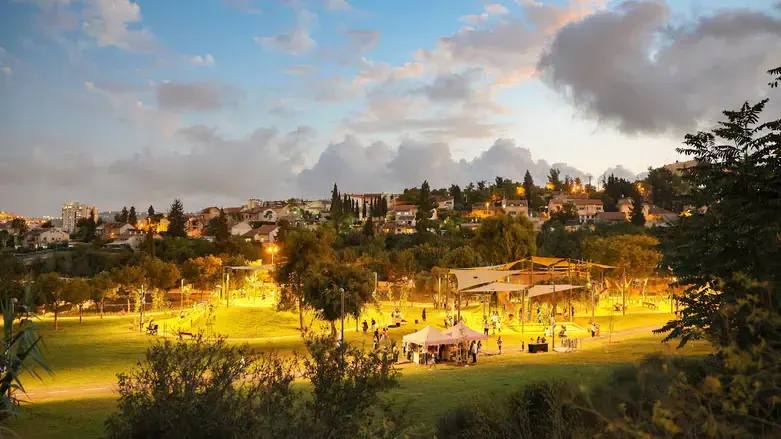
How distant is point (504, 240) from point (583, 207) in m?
94.4

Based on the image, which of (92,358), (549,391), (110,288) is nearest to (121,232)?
(110,288)

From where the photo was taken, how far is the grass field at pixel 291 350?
16.4m

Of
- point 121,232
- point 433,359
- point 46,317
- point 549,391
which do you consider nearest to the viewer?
point 549,391

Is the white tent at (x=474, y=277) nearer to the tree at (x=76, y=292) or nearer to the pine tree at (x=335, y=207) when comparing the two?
the tree at (x=76, y=292)

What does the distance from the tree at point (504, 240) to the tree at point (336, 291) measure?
26.6 m

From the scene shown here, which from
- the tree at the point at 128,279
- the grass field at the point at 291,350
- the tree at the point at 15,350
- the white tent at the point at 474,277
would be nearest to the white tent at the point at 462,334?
the grass field at the point at 291,350

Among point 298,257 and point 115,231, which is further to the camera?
point 115,231

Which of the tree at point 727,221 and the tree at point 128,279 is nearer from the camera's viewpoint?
the tree at point 727,221

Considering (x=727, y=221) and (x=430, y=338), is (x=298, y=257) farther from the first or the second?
(x=727, y=221)

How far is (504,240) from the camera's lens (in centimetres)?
5694

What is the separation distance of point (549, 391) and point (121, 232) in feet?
446

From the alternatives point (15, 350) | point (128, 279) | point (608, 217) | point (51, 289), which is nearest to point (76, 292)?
point (51, 289)

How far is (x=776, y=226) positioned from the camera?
38.2 feet

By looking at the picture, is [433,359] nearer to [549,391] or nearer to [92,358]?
[549,391]
